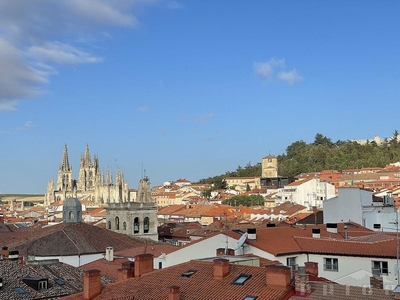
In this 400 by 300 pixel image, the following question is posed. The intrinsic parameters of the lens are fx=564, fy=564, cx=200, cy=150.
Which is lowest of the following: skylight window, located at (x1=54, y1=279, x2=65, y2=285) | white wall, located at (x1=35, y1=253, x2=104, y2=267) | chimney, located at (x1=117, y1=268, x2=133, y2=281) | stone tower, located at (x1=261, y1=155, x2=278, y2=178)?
white wall, located at (x1=35, y1=253, x2=104, y2=267)

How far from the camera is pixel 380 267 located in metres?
25.2

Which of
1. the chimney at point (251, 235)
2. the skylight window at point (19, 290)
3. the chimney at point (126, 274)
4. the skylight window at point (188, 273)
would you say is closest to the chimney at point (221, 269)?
the skylight window at point (188, 273)

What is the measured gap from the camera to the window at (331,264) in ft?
87.8

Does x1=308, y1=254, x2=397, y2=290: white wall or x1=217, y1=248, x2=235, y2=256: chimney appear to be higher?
x1=217, y1=248, x2=235, y2=256: chimney

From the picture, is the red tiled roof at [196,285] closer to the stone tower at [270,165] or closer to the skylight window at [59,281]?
the skylight window at [59,281]

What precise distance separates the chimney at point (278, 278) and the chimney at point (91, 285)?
21.8 ft

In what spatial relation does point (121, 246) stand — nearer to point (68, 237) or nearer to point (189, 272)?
point (68, 237)

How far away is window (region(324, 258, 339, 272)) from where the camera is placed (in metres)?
26.8

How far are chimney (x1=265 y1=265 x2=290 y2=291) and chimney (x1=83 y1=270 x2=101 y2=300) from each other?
6633mm

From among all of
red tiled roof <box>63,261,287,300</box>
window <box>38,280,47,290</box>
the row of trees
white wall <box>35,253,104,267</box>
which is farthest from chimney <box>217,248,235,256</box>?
the row of trees

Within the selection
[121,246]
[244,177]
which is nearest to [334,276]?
[121,246]

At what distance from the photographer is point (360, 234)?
1336 inches

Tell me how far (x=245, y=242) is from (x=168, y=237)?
41.4m

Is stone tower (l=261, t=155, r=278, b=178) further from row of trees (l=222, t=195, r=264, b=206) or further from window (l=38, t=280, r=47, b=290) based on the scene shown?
window (l=38, t=280, r=47, b=290)
